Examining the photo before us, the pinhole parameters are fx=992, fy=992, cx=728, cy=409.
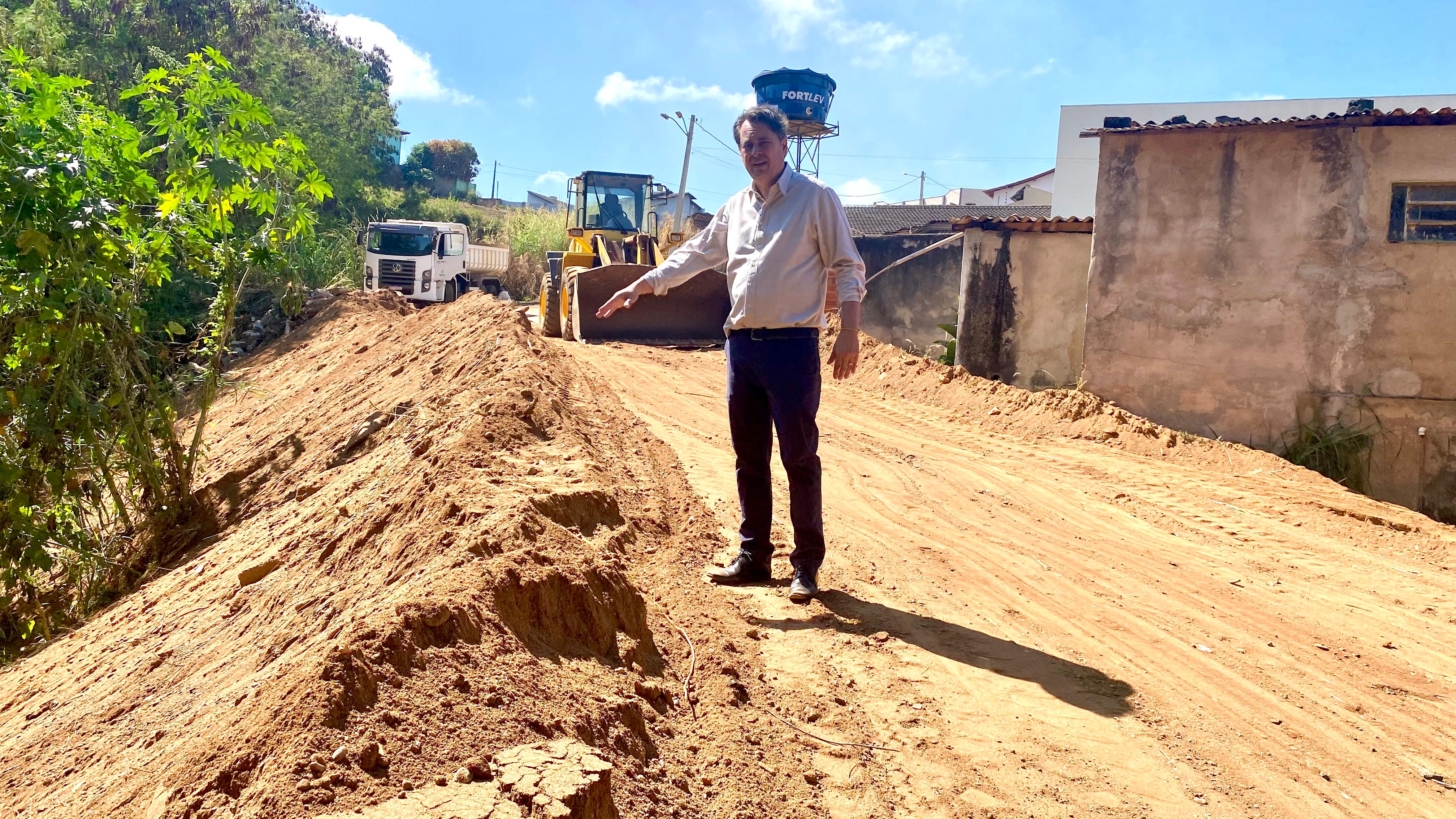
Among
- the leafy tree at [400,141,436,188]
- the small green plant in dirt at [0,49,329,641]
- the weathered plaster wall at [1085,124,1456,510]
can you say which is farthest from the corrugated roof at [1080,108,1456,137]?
the leafy tree at [400,141,436,188]

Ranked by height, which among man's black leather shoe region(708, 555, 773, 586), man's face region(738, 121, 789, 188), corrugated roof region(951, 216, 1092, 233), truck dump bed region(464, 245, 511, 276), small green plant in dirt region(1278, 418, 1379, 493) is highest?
truck dump bed region(464, 245, 511, 276)

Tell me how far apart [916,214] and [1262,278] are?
24.3m

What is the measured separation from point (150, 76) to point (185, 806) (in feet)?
13.7

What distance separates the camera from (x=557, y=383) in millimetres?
7227

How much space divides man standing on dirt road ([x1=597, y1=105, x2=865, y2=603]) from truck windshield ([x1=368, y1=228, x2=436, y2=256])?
A: 60.7 feet

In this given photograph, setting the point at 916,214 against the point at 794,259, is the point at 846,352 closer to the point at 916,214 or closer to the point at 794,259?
the point at 794,259

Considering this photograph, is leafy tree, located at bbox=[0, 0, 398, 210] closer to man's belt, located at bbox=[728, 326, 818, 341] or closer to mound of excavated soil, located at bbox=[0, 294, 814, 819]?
mound of excavated soil, located at bbox=[0, 294, 814, 819]

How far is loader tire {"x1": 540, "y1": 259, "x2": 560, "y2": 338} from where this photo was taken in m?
16.4

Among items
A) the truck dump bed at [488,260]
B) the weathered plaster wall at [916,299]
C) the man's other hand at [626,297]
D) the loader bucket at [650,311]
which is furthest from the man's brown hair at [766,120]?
the truck dump bed at [488,260]

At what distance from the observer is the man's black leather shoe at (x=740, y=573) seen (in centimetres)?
432

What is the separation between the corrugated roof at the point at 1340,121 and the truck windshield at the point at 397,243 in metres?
14.9

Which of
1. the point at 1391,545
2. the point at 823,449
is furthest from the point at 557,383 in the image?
the point at 1391,545

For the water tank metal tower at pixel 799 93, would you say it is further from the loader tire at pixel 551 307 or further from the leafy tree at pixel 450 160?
the leafy tree at pixel 450 160

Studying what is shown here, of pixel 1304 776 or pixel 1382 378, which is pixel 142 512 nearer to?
pixel 1304 776
